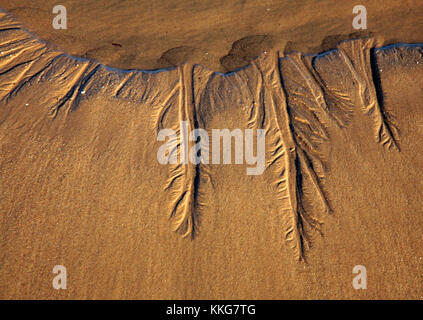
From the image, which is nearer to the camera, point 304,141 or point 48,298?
point 48,298

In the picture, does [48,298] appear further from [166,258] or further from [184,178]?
[184,178]

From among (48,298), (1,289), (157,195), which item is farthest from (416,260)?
(1,289)

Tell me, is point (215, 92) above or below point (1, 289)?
above

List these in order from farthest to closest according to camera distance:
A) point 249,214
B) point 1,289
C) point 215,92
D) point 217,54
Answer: point 217,54
point 215,92
point 249,214
point 1,289

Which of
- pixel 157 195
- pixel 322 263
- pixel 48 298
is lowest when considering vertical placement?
pixel 48 298

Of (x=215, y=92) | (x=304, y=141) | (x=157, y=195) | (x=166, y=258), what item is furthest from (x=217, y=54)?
(x=166, y=258)

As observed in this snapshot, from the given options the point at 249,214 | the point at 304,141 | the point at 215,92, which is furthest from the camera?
the point at 215,92
